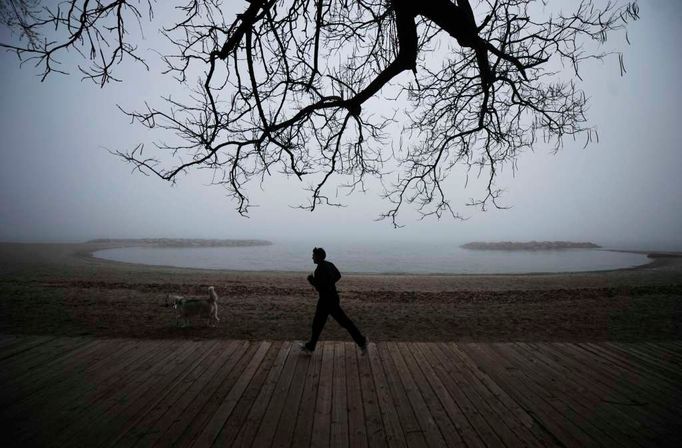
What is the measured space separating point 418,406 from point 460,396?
0.58 meters

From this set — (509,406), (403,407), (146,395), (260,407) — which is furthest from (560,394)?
(146,395)

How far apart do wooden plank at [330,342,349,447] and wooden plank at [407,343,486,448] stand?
105 centimetres

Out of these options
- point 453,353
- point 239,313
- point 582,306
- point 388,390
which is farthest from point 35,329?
point 582,306

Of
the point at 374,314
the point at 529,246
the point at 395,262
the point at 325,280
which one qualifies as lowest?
the point at 395,262

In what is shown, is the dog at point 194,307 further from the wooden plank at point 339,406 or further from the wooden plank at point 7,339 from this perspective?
the wooden plank at point 339,406

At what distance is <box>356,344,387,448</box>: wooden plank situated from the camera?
8.48ft

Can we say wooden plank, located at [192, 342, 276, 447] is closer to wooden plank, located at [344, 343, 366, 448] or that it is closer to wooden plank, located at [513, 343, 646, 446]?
wooden plank, located at [344, 343, 366, 448]

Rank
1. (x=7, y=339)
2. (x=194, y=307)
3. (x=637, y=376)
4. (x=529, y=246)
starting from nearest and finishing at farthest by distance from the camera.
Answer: (x=637, y=376)
(x=7, y=339)
(x=194, y=307)
(x=529, y=246)

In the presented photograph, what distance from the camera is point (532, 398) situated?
329cm

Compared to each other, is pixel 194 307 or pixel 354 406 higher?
pixel 194 307

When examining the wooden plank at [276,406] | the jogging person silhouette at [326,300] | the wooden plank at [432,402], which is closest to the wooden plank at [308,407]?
the wooden plank at [276,406]

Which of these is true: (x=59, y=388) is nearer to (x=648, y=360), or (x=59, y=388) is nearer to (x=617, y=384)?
(x=617, y=384)

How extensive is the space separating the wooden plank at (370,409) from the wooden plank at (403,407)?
21 cm

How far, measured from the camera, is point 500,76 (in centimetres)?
391
